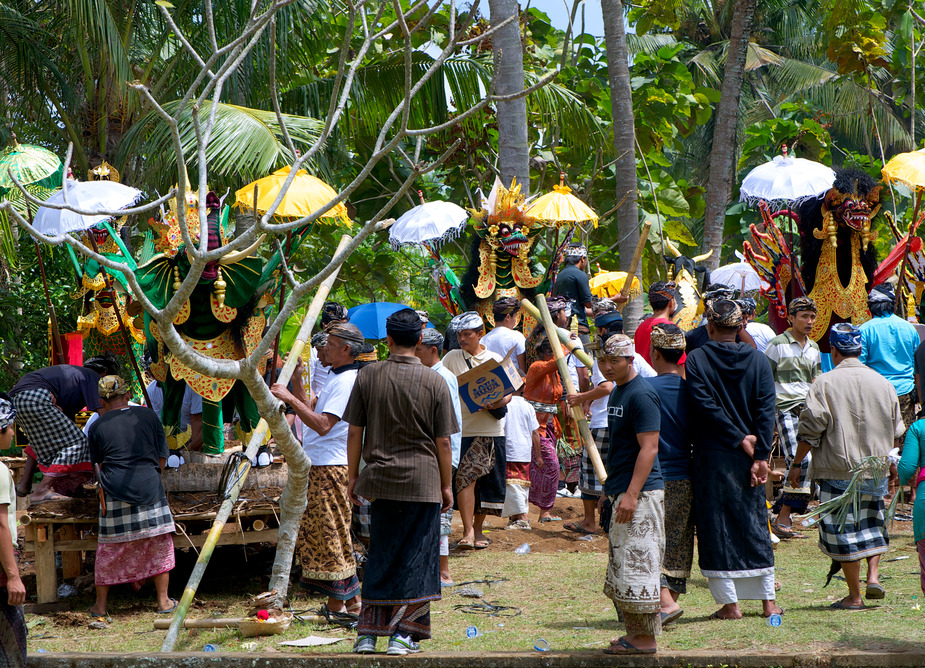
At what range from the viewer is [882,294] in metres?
8.70

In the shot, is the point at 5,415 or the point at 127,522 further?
the point at 127,522

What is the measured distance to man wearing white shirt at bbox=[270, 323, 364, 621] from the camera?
583 cm

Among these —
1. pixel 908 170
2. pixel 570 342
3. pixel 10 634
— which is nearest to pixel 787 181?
pixel 908 170

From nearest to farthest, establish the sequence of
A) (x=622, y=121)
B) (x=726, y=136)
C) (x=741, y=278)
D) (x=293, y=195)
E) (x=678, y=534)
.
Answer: (x=678, y=534) → (x=293, y=195) → (x=622, y=121) → (x=741, y=278) → (x=726, y=136)

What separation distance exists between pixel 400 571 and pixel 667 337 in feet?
6.37

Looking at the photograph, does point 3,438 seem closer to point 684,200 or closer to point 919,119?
point 684,200

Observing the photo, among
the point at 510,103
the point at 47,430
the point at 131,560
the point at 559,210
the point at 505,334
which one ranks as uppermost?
the point at 510,103

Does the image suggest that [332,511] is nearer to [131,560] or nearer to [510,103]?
[131,560]

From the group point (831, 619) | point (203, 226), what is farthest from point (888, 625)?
point (203, 226)

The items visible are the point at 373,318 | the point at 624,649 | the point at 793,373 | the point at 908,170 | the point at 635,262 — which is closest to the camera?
the point at 624,649

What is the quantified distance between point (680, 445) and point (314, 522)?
227cm

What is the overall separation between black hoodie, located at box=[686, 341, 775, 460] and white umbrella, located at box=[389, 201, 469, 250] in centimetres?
455

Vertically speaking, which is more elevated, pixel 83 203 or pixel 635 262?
pixel 83 203

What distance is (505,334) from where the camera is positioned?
26.5ft
